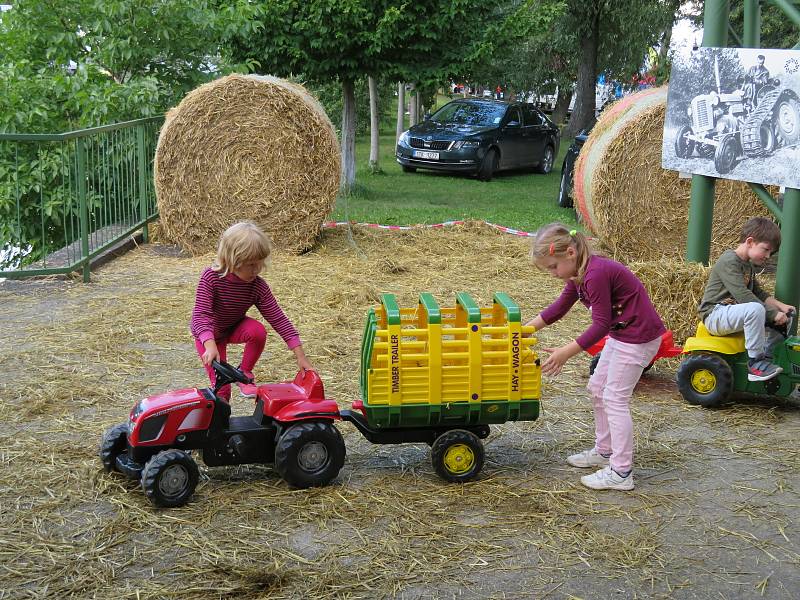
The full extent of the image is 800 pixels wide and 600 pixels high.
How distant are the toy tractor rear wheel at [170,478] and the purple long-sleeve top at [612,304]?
1912mm

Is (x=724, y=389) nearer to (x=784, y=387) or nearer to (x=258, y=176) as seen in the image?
(x=784, y=387)

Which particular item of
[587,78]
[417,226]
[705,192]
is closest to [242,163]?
[417,226]

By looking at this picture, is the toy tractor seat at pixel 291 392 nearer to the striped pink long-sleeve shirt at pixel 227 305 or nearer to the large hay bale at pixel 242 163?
the striped pink long-sleeve shirt at pixel 227 305

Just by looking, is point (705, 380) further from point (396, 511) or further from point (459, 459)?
point (396, 511)

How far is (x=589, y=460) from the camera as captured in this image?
205 inches

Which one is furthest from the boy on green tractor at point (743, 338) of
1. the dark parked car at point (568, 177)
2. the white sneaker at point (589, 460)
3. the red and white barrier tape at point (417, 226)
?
the dark parked car at point (568, 177)

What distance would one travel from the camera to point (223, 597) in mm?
3764

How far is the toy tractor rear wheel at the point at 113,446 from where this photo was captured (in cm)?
479

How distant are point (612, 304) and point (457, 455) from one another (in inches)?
42.5

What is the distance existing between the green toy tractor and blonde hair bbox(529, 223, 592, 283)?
6.05ft

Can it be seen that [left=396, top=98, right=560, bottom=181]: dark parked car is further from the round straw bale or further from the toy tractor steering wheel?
the toy tractor steering wheel

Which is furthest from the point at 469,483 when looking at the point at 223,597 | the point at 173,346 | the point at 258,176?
the point at 258,176

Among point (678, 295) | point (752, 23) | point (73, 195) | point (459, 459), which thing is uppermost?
point (752, 23)

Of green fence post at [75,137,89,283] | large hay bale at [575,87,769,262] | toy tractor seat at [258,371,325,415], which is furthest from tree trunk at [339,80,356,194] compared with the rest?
toy tractor seat at [258,371,325,415]
